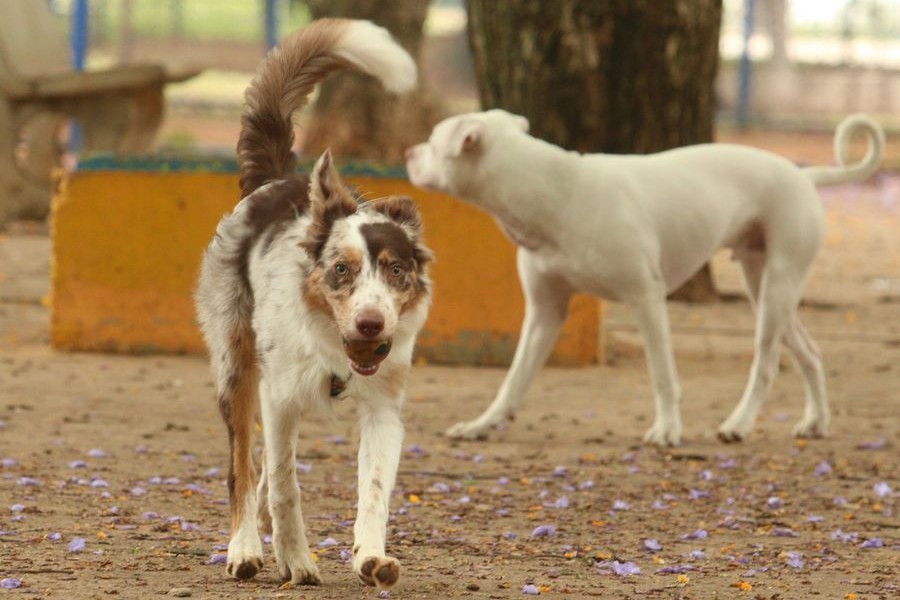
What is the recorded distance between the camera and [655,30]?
996cm

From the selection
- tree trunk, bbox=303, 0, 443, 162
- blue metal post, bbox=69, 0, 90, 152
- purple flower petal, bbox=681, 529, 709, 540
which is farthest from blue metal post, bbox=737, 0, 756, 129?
purple flower petal, bbox=681, 529, 709, 540

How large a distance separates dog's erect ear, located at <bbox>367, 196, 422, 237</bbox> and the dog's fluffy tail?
0.71 metres

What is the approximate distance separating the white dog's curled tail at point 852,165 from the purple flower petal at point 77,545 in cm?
414

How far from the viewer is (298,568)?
15.3 feet

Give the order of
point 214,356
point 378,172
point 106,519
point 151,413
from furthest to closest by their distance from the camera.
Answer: point 378,172 → point 151,413 → point 106,519 → point 214,356

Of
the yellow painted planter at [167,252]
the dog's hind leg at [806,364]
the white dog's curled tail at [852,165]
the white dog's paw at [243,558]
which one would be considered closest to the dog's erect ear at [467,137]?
the dog's hind leg at [806,364]

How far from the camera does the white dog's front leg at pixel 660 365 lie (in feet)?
23.9

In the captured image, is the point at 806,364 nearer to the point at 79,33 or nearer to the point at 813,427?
the point at 813,427

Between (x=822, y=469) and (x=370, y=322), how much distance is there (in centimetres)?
313

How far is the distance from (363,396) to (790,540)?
1.75 m

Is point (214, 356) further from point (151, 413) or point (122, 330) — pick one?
point (122, 330)

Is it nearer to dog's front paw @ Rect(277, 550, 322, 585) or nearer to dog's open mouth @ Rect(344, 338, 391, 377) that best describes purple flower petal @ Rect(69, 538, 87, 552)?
dog's front paw @ Rect(277, 550, 322, 585)

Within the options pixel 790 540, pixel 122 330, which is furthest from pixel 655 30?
pixel 790 540

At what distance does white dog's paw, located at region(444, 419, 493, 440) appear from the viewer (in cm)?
742
